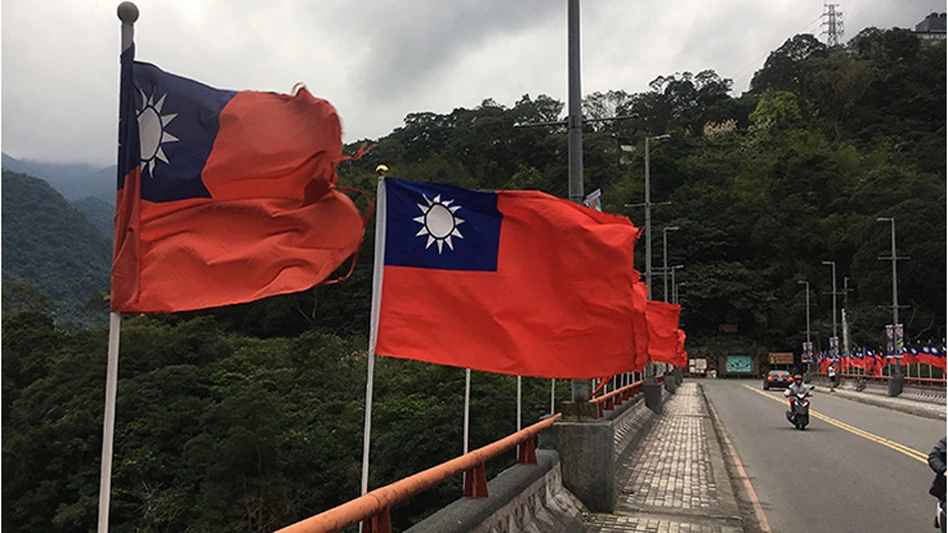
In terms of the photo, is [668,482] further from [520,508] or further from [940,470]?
[520,508]

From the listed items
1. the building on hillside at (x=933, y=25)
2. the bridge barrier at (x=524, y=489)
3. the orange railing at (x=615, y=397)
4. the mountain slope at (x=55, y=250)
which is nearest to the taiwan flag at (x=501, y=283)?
the bridge barrier at (x=524, y=489)

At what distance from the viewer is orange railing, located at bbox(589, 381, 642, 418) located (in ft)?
48.7

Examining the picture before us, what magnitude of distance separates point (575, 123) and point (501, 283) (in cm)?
A: 459

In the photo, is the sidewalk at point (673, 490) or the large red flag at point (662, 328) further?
the large red flag at point (662, 328)

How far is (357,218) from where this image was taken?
5.02m

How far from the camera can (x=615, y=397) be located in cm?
1894

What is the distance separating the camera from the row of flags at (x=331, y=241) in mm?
4191

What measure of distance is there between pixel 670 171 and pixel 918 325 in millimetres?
40764

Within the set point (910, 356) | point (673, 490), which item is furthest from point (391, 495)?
point (910, 356)

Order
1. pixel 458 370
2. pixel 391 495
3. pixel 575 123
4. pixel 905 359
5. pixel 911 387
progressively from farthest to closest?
1. pixel 905 359
2. pixel 458 370
3. pixel 911 387
4. pixel 575 123
5. pixel 391 495

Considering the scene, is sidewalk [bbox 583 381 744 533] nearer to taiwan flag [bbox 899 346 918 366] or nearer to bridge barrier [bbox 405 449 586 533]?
bridge barrier [bbox 405 449 586 533]

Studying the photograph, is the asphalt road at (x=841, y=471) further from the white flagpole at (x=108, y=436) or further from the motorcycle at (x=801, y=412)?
the white flagpole at (x=108, y=436)

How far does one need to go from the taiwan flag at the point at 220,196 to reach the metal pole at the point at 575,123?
5732 millimetres

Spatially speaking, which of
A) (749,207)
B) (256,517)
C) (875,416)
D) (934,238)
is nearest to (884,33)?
(749,207)
